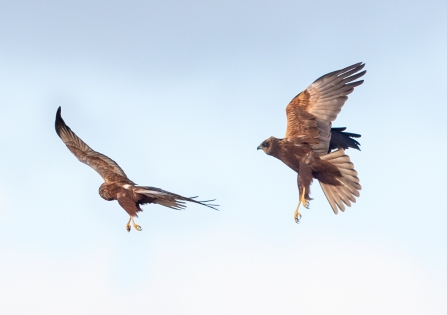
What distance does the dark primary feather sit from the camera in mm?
18016

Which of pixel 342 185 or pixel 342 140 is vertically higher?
pixel 342 140

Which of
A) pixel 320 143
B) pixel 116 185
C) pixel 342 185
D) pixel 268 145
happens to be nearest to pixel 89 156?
pixel 116 185

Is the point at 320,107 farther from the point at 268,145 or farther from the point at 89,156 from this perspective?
the point at 89,156

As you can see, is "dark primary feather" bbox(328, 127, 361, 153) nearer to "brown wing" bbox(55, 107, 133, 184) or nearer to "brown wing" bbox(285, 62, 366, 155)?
"brown wing" bbox(285, 62, 366, 155)

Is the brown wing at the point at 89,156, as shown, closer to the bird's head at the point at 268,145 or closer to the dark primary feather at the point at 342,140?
the bird's head at the point at 268,145

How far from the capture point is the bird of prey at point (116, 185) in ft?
50.9

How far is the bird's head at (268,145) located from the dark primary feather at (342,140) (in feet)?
6.46

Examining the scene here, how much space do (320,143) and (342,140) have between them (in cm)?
183

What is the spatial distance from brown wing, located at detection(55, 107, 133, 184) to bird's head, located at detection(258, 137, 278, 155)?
2654mm

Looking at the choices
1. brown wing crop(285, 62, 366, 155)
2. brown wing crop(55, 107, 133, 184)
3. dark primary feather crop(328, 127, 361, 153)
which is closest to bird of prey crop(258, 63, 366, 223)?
brown wing crop(285, 62, 366, 155)

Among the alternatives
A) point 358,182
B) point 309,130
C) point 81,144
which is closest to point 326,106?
point 309,130

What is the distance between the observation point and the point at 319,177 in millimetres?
16422

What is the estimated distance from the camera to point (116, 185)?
651 inches

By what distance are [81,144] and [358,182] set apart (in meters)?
5.82
